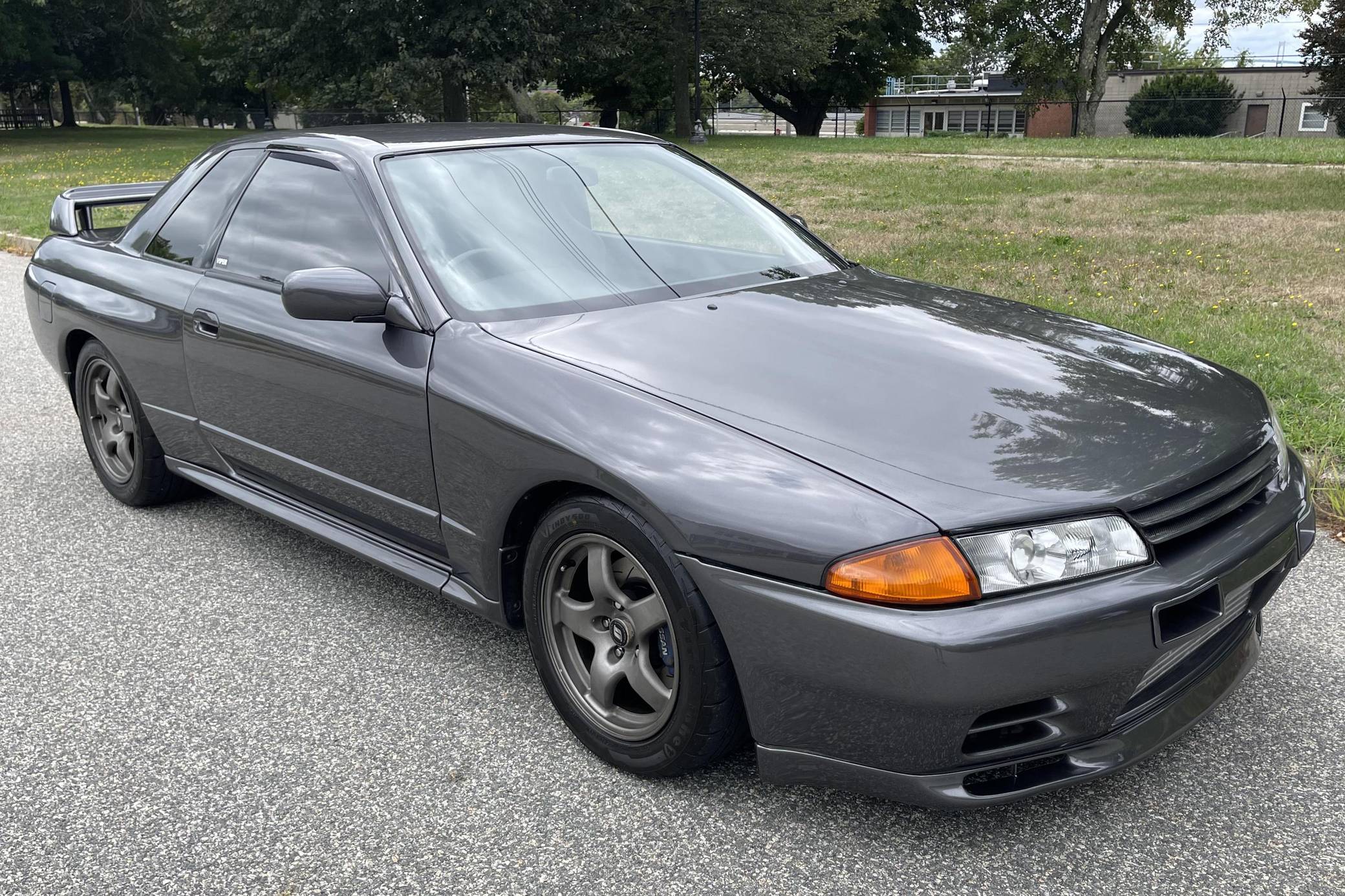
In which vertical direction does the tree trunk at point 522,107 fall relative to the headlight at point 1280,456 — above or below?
above

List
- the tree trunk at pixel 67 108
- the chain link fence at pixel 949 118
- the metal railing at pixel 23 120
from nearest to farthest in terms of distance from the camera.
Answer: the chain link fence at pixel 949 118 → the metal railing at pixel 23 120 → the tree trunk at pixel 67 108

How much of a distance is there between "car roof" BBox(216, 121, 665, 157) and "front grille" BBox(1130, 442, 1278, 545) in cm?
234

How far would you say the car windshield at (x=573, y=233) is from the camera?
3.25m

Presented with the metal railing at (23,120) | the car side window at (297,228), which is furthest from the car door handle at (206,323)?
the metal railing at (23,120)

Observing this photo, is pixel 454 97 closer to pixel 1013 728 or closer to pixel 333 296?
pixel 333 296

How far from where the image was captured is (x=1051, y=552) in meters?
2.27

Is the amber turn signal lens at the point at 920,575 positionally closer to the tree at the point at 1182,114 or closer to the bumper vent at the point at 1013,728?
the bumper vent at the point at 1013,728

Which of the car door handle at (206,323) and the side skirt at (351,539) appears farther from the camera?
the car door handle at (206,323)

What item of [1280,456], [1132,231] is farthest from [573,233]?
[1132,231]

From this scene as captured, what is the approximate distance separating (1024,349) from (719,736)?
1.33m

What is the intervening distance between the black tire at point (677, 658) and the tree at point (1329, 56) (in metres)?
40.3

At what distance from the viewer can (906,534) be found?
2223mm

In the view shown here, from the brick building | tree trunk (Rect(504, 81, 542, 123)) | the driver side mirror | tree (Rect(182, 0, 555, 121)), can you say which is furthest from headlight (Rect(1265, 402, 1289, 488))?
the brick building

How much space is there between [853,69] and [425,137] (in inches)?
1835
